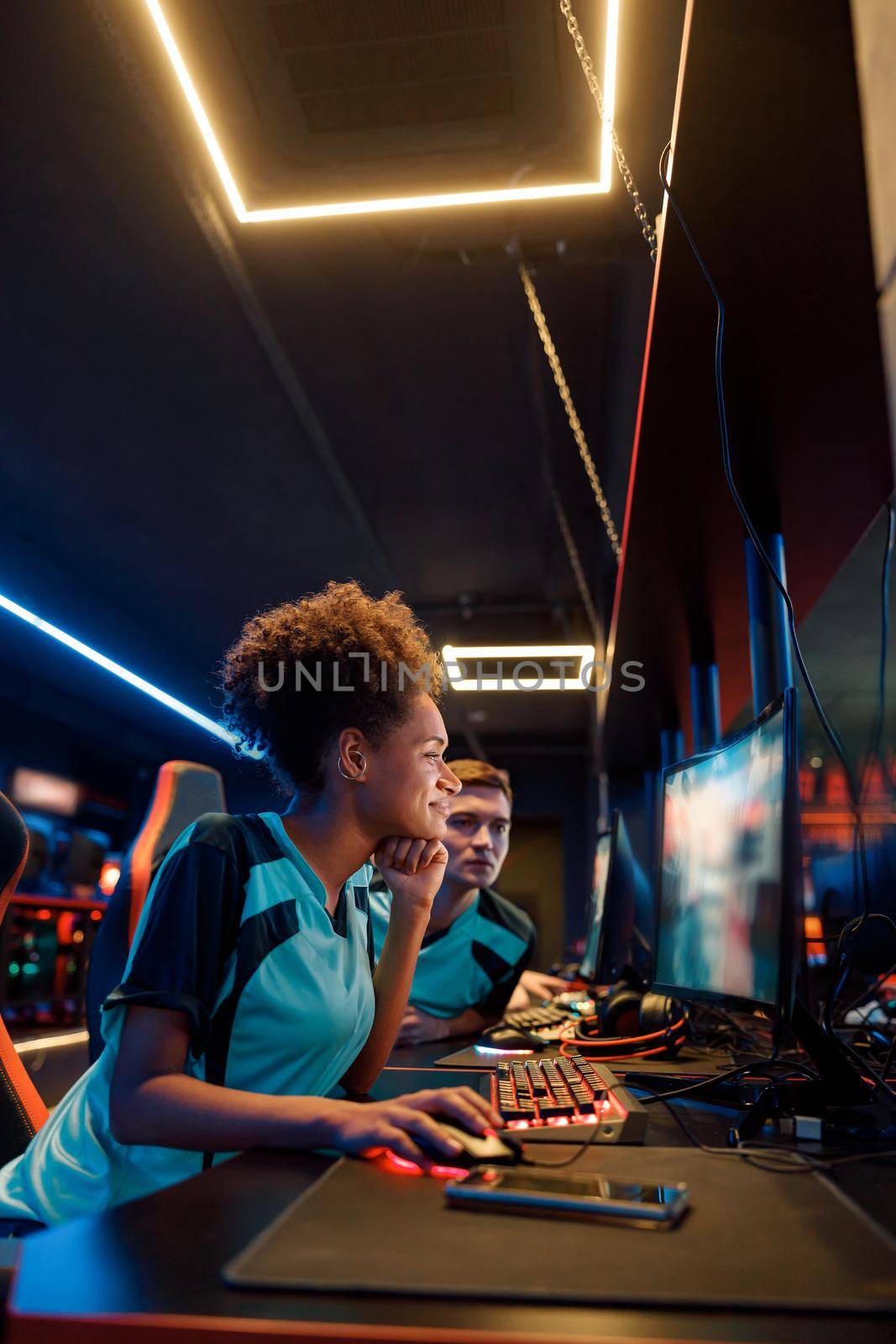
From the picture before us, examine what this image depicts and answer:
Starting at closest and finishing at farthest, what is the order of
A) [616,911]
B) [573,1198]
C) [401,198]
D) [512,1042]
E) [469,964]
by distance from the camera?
[573,1198] → [512,1042] → [469,964] → [401,198] → [616,911]

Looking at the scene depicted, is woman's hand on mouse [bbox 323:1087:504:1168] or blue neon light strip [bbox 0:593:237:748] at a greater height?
blue neon light strip [bbox 0:593:237:748]

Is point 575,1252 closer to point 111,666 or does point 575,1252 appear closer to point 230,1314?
point 230,1314

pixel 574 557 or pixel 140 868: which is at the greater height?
pixel 574 557

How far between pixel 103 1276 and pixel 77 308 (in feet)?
12.3

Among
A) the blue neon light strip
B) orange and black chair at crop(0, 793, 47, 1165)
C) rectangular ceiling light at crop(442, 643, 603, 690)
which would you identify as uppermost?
the blue neon light strip

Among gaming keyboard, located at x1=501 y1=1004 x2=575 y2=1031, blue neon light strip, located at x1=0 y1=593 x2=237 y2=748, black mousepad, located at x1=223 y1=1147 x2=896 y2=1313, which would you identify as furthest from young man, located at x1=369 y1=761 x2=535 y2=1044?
blue neon light strip, located at x1=0 y1=593 x2=237 y2=748

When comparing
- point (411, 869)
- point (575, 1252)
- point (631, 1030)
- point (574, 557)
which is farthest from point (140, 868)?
point (574, 557)

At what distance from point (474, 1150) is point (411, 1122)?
0.18 ft

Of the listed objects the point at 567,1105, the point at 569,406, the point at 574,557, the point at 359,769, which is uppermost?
the point at 569,406

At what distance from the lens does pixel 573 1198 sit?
616mm

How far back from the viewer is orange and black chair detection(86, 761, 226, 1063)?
152cm

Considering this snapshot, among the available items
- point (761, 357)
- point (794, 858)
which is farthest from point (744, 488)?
point (794, 858)

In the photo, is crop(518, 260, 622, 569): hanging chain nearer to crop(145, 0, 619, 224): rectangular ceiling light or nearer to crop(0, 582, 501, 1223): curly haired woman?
crop(145, 0, 619, 224): rectangular ceiling light

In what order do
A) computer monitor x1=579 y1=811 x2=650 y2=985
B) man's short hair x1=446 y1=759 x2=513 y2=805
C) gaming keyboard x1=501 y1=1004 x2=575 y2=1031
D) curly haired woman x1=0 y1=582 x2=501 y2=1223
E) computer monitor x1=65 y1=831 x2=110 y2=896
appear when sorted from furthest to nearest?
1. computer monitor x1=65 y1=831 x2=110 y2=896
2. man's short hair x1=446 y1=759 x2=513 y2=805
3. computer monitor x1=579 y1=811 x2=650 y2=985
4. gaming keyboard x1=501 y1=1004 x2=575 y2=1031
5. curly haired woman x1=0 y1=582 x2=501 y2=1223
